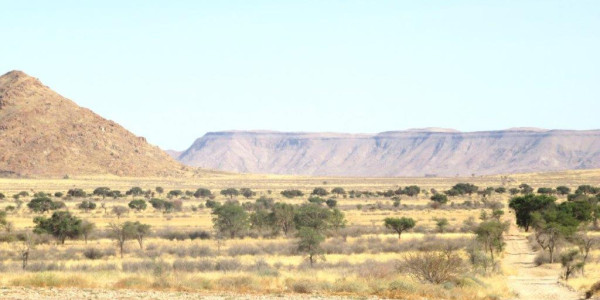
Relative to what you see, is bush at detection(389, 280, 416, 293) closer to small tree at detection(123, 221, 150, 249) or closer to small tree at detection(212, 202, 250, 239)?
small tree at detection(123, 221, 150, 249)

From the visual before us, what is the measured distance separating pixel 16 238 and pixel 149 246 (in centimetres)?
855

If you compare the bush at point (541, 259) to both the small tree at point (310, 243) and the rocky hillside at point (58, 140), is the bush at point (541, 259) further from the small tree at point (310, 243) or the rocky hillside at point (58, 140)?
the rocky hillside at point (58, 140)

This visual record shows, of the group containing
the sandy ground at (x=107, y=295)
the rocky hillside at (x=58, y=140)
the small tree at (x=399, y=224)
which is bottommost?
the small tree at (x=399, y=224)

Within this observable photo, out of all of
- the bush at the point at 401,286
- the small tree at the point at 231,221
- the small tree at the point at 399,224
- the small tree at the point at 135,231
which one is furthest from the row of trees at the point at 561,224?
the small tree at the point at 135,231

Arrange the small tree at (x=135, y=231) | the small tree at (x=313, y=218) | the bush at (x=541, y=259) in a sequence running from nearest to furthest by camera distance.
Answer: the bush at (x=541, y=259) → the small tree at (x=135, y=231) → the small tree at (x=313, y=218)

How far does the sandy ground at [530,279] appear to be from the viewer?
28.7m

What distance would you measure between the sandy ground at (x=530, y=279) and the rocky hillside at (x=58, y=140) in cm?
11673

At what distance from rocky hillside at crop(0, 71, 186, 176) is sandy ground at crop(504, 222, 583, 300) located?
116730mm

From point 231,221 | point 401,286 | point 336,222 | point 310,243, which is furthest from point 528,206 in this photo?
point 401,286

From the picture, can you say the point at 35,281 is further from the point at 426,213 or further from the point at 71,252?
the point at 426,213

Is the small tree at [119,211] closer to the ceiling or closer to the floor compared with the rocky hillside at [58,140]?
closer to the floor

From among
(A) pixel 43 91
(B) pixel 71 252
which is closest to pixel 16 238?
(B) pixel 71 252

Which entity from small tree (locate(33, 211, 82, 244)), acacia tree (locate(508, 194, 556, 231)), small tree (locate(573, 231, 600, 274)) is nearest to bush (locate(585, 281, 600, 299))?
small tree (locate(573, 231, 600, 274))

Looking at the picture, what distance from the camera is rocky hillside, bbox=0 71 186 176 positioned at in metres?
150
